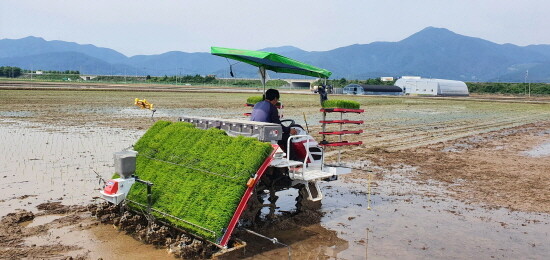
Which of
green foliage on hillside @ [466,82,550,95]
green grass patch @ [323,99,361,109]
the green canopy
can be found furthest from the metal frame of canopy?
green foliage on hillside @ [466,82,550,95]

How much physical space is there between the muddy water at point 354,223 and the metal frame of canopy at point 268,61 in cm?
275

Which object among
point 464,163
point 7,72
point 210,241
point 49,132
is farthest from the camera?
point 7,72

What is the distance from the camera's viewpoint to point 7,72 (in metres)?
115

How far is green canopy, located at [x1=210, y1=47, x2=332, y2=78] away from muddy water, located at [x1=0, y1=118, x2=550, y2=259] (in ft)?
9.04

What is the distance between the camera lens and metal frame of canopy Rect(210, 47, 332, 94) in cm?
793

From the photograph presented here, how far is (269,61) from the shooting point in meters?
8.47

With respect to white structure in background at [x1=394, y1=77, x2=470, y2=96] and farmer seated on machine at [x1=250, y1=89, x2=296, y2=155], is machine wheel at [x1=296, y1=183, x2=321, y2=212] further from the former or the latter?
white structure in background at [x1=394, y1=77, x2=470, y2=96]

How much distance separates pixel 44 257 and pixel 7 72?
126635 mm

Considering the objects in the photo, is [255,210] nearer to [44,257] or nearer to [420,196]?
[44,257]

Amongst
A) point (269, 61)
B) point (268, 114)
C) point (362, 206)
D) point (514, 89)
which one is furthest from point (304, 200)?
point (514, 89)

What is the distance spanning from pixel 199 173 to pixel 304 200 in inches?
106

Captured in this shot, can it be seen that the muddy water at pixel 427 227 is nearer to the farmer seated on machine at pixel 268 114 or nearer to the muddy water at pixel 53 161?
the farmer seated on machine at pixel 268 114

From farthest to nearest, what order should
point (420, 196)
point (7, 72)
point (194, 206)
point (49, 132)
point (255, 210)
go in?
point (7, 72) → point (49, 132) → point (420, 196) → point (255, 210) → point (194, 206)

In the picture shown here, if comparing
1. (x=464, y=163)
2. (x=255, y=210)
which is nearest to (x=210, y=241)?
(x=255, y=210)
